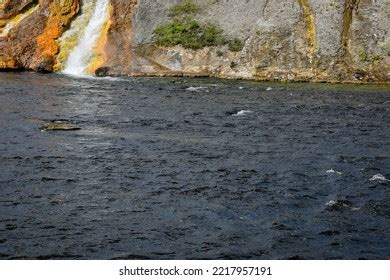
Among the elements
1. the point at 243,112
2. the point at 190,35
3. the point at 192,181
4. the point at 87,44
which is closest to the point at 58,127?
the point at 192,181

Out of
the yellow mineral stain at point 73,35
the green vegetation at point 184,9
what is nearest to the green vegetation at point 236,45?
the green vegetation at point 184,9

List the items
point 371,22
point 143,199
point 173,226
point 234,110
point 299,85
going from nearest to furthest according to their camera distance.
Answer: point 173,226 < point 143,199 < point 234,110 < point 299,85 < point 371,22

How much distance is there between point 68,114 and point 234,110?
27.3 ft

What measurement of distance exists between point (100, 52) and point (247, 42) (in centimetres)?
1166

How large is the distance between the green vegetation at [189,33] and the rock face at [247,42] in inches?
4.7

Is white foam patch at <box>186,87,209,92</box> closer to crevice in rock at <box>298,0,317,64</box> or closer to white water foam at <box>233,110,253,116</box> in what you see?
white water foam at <box>233,110,253,116</box>

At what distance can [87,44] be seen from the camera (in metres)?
48.4

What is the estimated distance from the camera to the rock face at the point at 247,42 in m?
43.7

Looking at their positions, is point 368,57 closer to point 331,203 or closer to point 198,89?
point 198,89

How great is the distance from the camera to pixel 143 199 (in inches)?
622

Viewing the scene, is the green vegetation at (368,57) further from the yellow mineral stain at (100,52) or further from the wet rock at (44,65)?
the wet rock at (44,65)

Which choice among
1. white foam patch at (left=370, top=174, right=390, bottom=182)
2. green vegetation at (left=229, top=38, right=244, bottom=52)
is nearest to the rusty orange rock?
green vegetation at (left=229, top=38, right=244, bottom=52)
